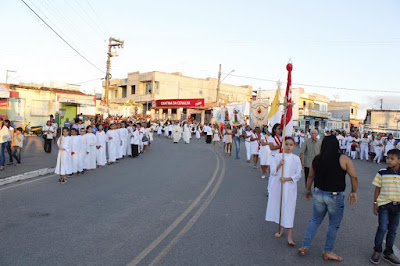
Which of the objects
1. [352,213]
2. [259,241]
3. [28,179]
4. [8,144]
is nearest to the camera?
[259,241]

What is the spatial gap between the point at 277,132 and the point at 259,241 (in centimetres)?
411

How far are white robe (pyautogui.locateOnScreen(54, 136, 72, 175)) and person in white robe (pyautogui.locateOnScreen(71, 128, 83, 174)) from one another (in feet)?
0.88

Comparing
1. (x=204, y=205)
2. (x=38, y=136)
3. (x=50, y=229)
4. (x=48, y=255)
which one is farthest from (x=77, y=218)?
(x=38, y=136)

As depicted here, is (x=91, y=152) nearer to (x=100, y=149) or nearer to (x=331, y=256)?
(x=100, y=149)

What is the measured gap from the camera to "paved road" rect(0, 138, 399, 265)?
4.61m

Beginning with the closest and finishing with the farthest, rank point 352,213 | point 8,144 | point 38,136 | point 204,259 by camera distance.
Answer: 1. point 204,259
2. point 352,213
3. point 8,144
4. point 38,136

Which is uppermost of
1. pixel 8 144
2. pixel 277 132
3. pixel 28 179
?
pixel 277 132

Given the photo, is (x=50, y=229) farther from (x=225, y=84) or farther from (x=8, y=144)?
(x=225, y=84)

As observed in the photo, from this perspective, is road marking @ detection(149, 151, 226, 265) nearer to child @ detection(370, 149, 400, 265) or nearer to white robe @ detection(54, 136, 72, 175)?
child @ detection(370, 149, 400, 265)

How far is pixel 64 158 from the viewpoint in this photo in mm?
10156

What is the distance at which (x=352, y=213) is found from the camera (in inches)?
289

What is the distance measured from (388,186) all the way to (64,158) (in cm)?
854

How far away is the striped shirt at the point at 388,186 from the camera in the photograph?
4.69m

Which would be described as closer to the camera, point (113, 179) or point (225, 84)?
point (113, 179)
